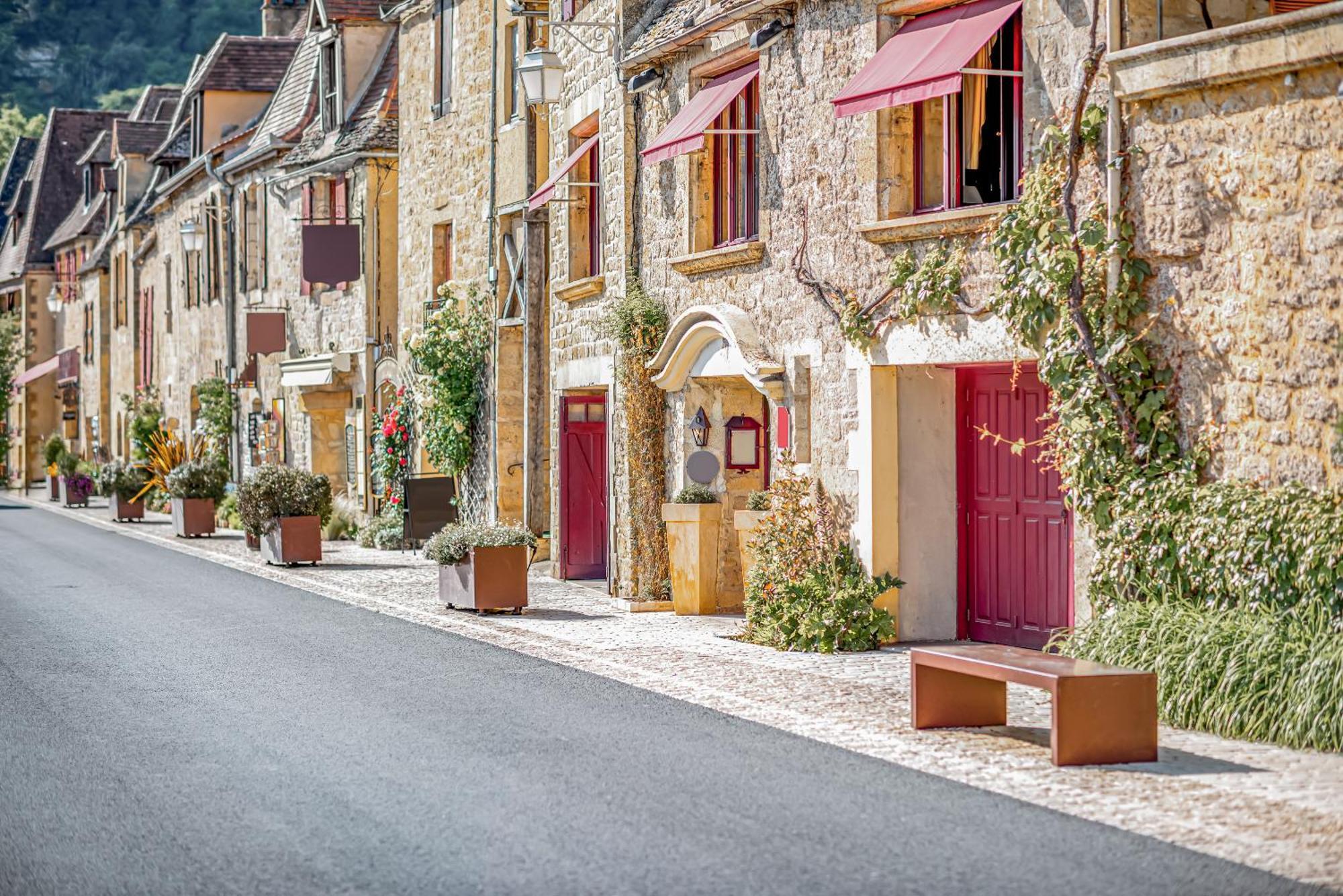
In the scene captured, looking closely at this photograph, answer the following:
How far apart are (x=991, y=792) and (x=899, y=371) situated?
19.9 feet

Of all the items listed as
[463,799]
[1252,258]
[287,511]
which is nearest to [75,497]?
[287,511]

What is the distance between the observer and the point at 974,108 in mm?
12820

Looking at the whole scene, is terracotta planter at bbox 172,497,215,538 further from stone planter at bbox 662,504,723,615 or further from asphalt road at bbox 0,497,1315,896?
asphalt road at bbox 0,497,1315,896

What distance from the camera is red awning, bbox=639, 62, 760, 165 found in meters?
15.1

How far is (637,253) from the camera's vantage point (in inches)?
691

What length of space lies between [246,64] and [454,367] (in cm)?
1698

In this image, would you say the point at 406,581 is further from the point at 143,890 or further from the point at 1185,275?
the point at 143,890

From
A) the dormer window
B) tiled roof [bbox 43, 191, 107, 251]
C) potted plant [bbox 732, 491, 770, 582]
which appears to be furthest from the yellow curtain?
tiled roof [bbox 43, 191, 107, 251]

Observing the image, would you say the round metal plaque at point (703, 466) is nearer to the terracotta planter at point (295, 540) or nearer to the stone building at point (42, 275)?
the terracotta planter at point (295, 540)

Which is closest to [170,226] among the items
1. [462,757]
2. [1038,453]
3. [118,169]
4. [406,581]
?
[118,169]

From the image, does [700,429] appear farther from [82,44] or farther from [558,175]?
[82,44]

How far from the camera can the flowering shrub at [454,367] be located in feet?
76.6

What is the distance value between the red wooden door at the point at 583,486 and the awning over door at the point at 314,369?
8.84m

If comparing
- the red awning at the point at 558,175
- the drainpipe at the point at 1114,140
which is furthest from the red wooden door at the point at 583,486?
the drainpipe at the point at 1114,140
